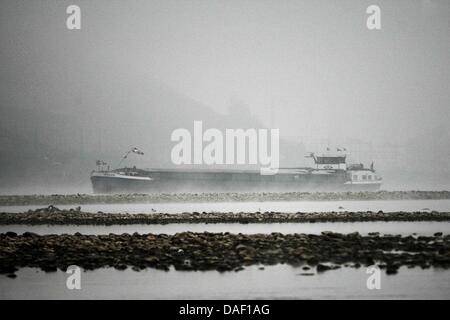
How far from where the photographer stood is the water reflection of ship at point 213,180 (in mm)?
71312

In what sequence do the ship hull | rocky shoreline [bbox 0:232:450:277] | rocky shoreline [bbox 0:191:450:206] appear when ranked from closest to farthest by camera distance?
rocky shoreline [bbox 0:232:450:277]
rocky shoreline [bbox 0:191:450:206]
the ship hull

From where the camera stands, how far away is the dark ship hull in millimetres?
71312

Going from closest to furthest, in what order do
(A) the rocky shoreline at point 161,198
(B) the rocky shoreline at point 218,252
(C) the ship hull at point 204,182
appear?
(B) the rocky shoreline at point 218,252, (A) the rocky shoreline at point 161,198, (C) the ship hull at point 204,182

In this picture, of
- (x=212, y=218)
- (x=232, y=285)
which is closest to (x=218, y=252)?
(x=232, y=285)

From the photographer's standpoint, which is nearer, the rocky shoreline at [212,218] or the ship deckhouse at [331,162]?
the rocky shoreline at [212,218]

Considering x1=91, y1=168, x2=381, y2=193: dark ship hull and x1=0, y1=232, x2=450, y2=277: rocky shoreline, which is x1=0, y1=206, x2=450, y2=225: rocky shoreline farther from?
x1=91, y1=168, x2=381, y2=193: dark ship hull

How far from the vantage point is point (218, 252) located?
18594mm

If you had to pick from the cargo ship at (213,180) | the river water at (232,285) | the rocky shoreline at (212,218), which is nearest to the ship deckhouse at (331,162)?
the cargo ship at (213,180)

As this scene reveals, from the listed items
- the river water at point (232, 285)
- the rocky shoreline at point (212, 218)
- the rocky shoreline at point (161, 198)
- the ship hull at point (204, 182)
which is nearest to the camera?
the river water at point (232, 285)

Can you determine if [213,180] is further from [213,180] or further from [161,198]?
[161,198]

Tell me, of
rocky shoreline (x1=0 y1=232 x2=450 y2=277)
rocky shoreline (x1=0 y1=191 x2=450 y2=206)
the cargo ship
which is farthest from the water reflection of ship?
rocky shoreline (x1=0 y1=232 x2=450 y2=277)

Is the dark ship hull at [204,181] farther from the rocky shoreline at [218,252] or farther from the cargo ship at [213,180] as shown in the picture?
the rocky shoreline at [218,252]
